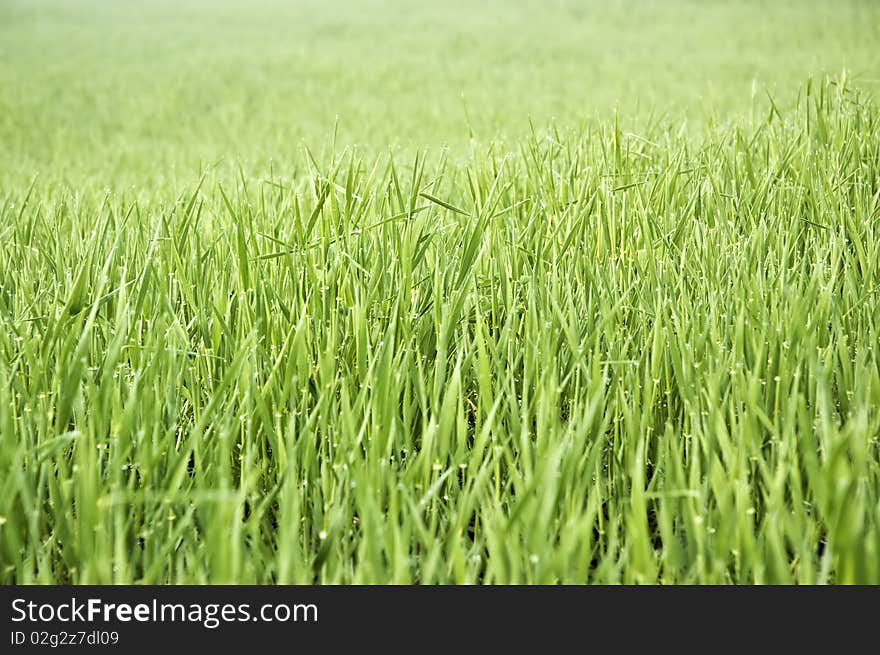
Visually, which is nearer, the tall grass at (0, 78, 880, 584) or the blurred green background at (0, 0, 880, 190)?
the tall grass at (0, 78, 880, 584)

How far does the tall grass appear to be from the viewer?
80cm

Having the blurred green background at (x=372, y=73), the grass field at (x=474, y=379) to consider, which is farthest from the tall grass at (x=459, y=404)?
the blurred green background at (x=372, y=73)

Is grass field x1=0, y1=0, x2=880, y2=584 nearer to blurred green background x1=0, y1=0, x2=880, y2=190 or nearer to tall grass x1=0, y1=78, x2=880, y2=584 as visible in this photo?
tall grass x1=0, y1=78, x2=880, y2=584

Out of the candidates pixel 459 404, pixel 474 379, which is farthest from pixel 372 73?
pixel 459 404

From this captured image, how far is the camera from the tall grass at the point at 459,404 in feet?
2.61

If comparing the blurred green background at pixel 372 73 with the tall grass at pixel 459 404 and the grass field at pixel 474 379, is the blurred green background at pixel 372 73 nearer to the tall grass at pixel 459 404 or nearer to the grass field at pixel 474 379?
the grass field at pixel 474 379

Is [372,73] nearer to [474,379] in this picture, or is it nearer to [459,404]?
[474,379]

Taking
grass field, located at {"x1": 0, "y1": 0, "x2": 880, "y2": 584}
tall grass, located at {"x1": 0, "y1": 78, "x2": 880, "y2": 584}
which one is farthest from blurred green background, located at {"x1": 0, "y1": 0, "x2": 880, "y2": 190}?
tall grass, located at {"x1": 0, "y1": 78, "x2": 880, "y2": 584}

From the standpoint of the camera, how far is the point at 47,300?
4.85 ft

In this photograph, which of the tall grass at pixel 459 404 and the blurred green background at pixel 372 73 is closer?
the tall grass at pixel 459 404
